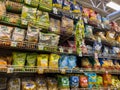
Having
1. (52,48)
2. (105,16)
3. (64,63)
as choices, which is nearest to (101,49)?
(105,16)

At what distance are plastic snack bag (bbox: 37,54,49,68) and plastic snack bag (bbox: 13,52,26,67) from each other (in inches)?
6.7

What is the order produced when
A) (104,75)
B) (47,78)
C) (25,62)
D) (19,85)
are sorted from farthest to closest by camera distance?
A: 1. (104,75)
2. (47,78)
3. (25,62)
4. (19,85)

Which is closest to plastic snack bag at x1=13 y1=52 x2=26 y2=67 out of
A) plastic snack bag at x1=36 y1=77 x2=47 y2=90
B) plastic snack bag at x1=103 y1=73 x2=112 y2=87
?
plastic snack bag at x1=36 y1=77 x2=47 y2=90

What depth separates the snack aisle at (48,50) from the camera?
5.65 feet

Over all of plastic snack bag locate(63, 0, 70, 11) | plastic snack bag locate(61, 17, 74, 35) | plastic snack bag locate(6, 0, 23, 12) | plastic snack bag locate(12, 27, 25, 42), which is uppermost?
plastic snack bag locate(63, 0, 70, 11)

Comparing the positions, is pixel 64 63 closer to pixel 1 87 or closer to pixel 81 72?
pixel 81 72

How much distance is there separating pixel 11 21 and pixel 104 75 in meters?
1.56

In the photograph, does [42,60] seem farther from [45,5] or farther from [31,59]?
[45,5]

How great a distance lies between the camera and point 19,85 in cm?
171

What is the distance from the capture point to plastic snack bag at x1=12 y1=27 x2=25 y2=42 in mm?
1721

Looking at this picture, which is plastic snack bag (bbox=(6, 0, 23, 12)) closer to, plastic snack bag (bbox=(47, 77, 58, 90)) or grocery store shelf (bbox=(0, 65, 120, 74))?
grocery store shelf (bbox=(0, 65, 120, 74))

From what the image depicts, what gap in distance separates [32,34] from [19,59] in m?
0.31

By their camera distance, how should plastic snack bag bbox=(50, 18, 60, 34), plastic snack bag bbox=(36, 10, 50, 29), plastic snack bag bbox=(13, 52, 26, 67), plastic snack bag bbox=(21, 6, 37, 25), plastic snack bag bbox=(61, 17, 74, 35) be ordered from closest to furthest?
1. plastic snack bag bbox=(13, 52, 26, 67)
2. plastic snack bag bbox=(21, 6, 37, 25)
3. plastic snack bag bbox=(36, 10, 50, 29)
4. plastic snack bag bbox=(50, 18, 60, 34)
5. plastic snack bag bbox=(61, 17, 74, 35)

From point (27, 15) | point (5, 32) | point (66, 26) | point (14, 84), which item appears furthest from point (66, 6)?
point (14, 84)
